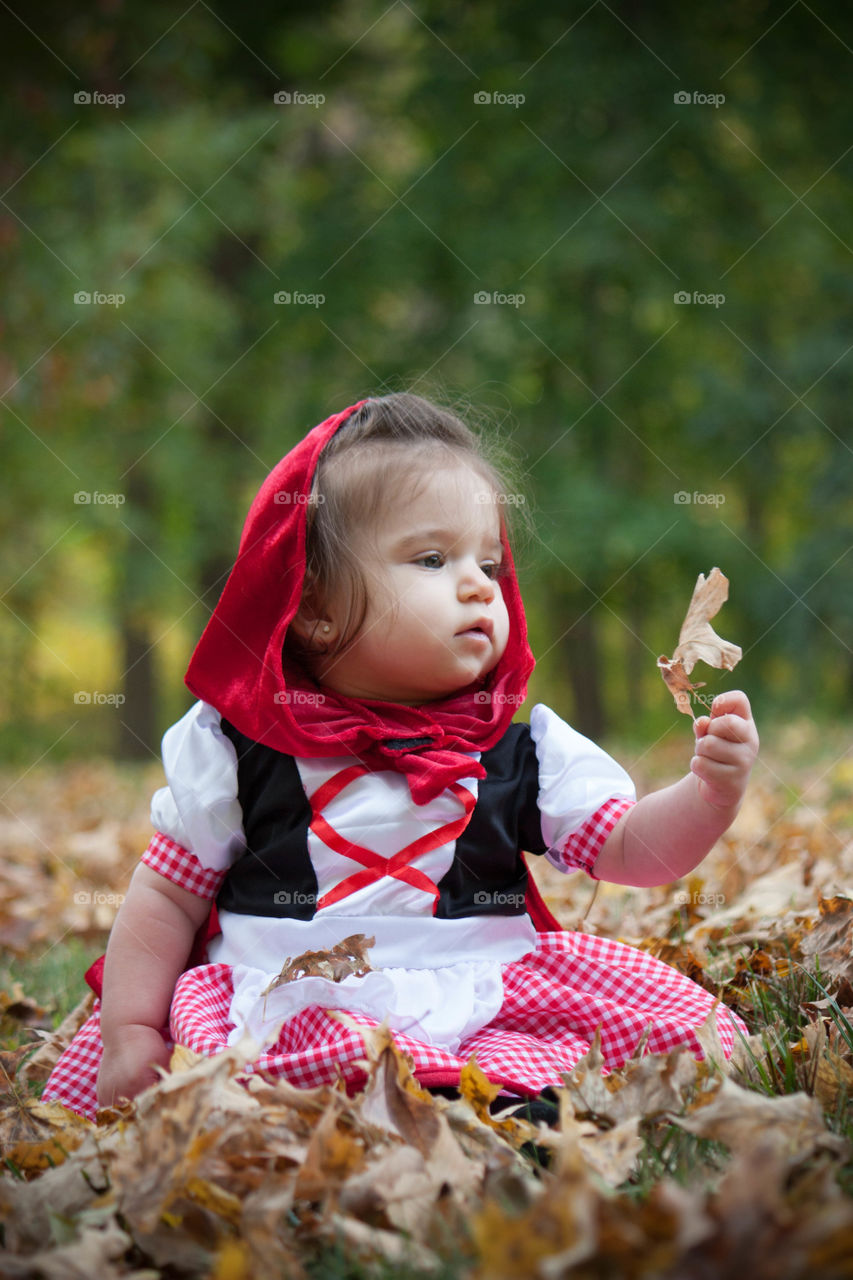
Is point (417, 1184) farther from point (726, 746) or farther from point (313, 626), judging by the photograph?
point (313, 626)

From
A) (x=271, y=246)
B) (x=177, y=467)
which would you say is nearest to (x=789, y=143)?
(x=271, y=246)

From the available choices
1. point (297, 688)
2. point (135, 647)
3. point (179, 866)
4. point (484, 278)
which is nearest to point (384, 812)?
point (297, 688)

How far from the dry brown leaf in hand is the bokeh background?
6881 mm

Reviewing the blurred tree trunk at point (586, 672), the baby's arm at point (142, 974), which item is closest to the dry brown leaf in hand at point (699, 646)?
the baby's arm at point (142, 974)

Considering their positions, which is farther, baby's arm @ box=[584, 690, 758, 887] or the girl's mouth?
the girl's mouth

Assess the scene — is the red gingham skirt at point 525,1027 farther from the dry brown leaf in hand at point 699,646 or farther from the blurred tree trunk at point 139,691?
the blurred tree trunk at point 139,691

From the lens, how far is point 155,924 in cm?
214

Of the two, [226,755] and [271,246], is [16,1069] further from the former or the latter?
[271,246]

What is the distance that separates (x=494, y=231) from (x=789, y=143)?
9.60ft

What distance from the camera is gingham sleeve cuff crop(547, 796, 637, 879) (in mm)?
2111

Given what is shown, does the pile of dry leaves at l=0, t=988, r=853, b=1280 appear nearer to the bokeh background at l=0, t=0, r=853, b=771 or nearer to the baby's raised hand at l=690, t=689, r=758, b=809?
the baby's raised hand at l=690, t=689, r=758, b=809

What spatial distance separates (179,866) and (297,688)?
398 millimetres

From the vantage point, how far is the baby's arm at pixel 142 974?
6.61 ft

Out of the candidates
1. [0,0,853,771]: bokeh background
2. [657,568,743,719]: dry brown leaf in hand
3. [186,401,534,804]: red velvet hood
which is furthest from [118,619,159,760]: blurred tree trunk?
[657,568,743,719]: dry brown leaf in hand
